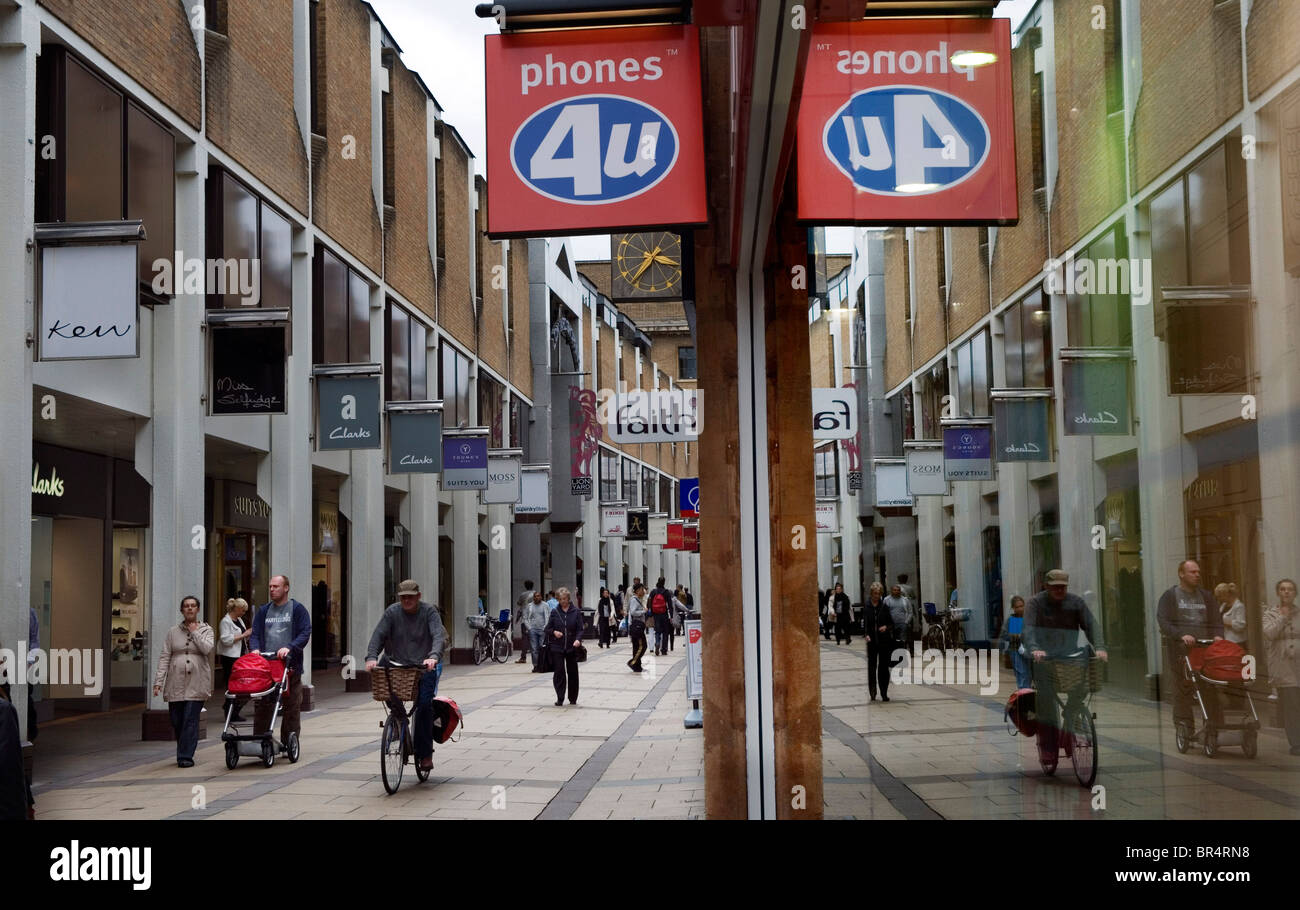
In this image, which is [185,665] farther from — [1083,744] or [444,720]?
[1083,744]

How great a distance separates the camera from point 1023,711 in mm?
6406

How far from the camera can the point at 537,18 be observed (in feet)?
21.5

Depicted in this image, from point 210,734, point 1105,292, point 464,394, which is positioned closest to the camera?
point 1105,292

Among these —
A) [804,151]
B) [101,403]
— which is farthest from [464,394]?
[804,151]

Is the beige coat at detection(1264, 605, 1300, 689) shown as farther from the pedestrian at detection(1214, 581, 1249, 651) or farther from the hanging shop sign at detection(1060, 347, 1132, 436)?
the hanging shop sign at detection(1060, 347, 1132, 436)

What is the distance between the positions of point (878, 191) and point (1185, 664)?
246cm

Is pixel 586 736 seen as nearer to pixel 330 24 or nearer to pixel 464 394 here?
pixel 464 394

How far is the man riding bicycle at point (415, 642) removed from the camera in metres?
9.97

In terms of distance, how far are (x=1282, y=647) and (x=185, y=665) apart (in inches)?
360

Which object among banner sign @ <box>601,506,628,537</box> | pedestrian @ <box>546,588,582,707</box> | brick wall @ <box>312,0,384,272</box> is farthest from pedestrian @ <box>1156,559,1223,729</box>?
banner sign @ <box>601,506,628,537</box>

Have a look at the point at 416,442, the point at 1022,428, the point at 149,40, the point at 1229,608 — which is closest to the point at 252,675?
the point at 416,442

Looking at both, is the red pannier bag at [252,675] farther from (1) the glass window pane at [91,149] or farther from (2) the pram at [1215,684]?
(2) the pram at [1215,684]
